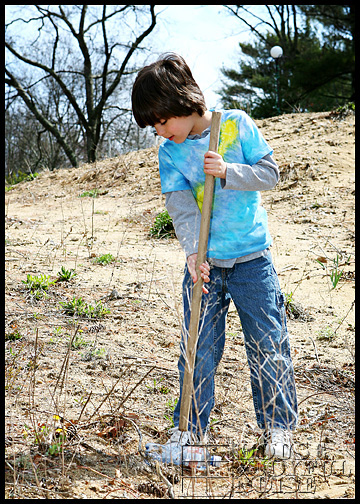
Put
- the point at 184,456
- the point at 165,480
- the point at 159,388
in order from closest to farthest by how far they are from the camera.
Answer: the point at 165,480, the point at 184,456, the point at 159,388

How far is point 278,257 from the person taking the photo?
5141mm

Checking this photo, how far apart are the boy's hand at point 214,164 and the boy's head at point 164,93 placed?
254mm

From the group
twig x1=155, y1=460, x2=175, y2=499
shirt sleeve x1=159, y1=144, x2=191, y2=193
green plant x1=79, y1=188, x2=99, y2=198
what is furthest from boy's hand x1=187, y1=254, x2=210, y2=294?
green plant x1=79, y1=188, x2=99, y2=198

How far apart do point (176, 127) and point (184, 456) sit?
1.32m

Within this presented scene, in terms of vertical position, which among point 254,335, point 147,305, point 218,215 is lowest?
point 147,305

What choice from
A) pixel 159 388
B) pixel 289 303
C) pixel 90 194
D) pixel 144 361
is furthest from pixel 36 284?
pixel 90 194

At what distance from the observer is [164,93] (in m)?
2.00

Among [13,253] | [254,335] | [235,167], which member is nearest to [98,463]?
[254,335]

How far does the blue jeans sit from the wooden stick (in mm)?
60

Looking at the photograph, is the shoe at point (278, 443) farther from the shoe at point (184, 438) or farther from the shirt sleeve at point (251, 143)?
the shirt sleeve at point (251, 143)

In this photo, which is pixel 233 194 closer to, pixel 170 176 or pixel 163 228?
pixel 170 176

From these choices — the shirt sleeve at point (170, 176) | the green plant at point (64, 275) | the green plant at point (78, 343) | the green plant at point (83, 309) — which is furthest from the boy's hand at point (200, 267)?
the green plant at point (64, 275)

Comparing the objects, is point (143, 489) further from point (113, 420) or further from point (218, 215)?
point (218, 215)

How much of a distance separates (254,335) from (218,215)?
1.74 ft
